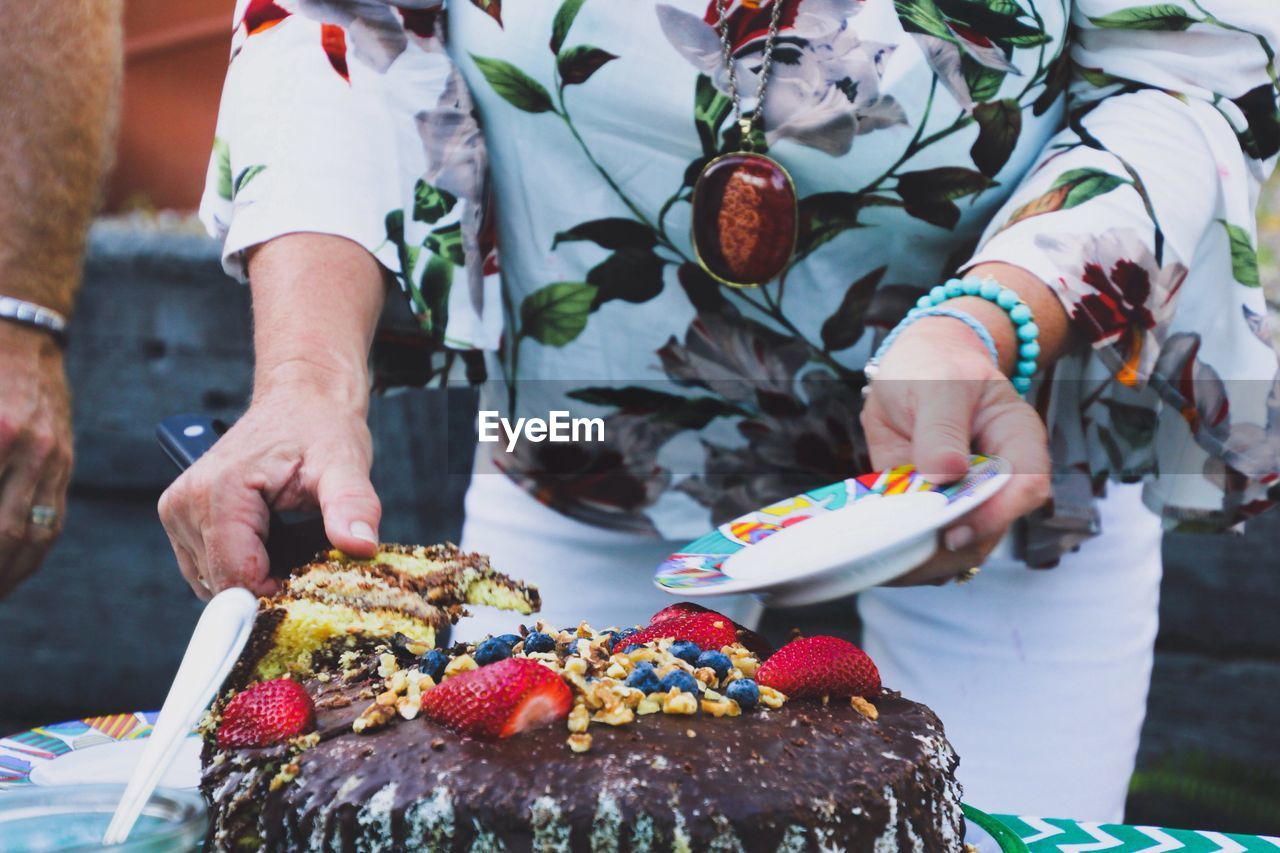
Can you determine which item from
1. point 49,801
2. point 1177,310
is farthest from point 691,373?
point 49,801

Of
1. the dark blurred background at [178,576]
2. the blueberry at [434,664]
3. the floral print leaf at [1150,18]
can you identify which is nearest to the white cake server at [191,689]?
the blueberry at [434,664]

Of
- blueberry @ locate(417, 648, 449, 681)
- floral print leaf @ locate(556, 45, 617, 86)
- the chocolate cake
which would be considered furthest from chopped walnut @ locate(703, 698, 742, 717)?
floral print leaf @ locate(556, 45, 617, 86)

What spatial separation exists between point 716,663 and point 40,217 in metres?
1.03

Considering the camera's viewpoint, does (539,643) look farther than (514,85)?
No

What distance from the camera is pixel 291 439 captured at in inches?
43.6

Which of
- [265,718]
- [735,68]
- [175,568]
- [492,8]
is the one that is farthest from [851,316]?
[175,568]

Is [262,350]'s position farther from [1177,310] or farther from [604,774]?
[1177,310]

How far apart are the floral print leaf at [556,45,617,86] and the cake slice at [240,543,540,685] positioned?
0.50 meters

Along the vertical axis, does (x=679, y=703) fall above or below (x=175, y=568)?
above

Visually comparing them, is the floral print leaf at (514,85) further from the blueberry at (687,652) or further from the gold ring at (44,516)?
the gold ring at (44,516)

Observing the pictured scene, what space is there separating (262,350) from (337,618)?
0.90ft

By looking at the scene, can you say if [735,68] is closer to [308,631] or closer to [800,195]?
[800,195]

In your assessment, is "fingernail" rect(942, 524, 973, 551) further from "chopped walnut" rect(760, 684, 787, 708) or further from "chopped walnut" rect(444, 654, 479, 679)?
"chopped walnut" rect(444, 654, 479, 679)

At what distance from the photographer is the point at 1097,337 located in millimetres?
1218
